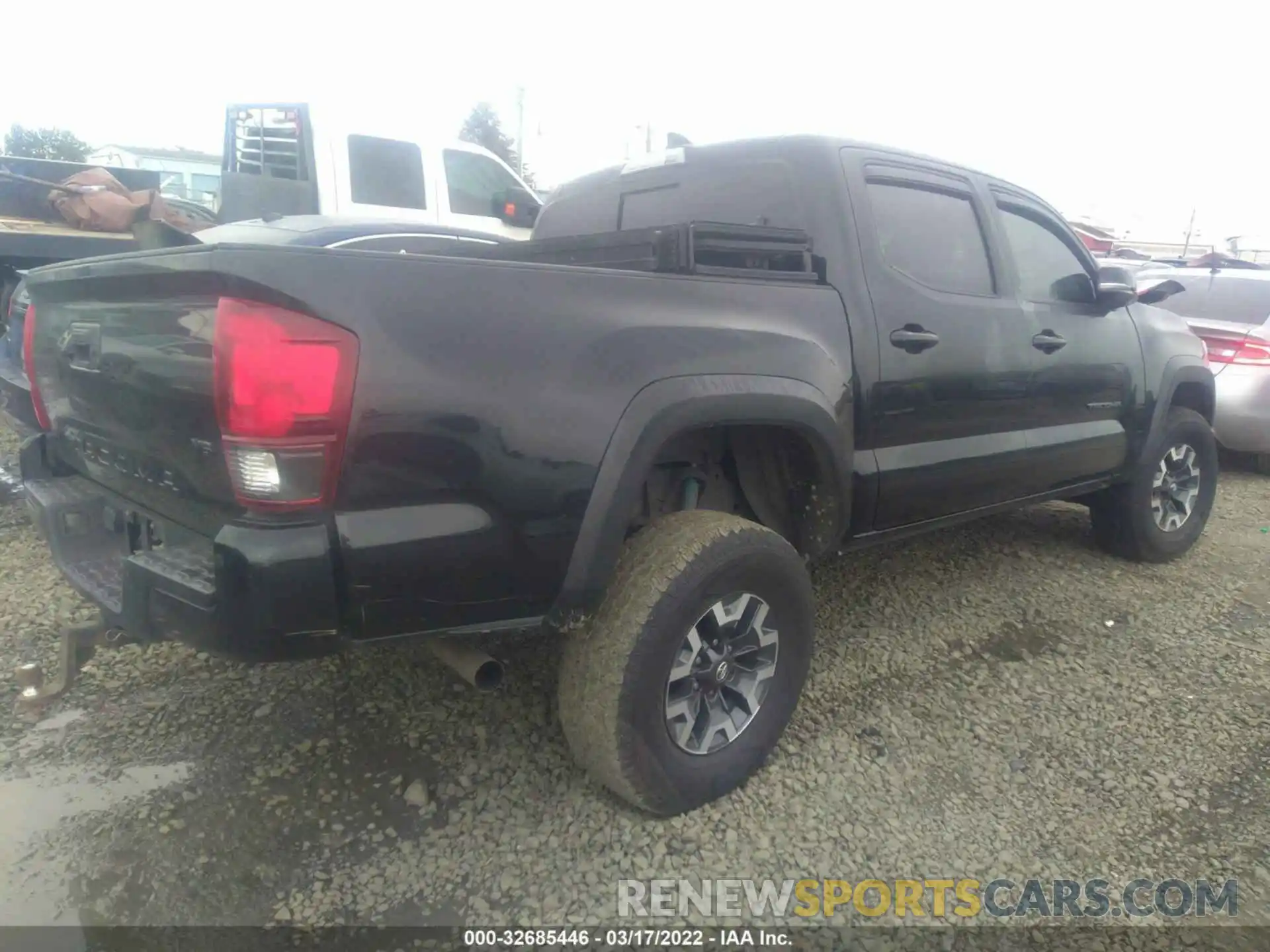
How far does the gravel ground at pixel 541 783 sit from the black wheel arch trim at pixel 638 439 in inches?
27.1

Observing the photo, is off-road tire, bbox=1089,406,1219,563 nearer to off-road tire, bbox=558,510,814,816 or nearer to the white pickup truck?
off-road tire, bbox=558,510,814,816

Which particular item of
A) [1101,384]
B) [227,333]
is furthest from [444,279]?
[1101,384]

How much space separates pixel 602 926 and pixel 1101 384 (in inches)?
125

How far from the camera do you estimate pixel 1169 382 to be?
14.3ft

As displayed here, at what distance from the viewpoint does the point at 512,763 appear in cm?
264

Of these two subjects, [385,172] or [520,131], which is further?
[520,131]

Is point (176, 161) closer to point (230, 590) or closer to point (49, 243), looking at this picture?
point (49, 243)

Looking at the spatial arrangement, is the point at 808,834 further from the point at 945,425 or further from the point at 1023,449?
the point at 1023,449

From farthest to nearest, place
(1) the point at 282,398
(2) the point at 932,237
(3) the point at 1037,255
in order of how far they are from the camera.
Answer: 1. (3) the point at 1037,255
2. (2) the point at 932,237
3. (1) the point at 282,398

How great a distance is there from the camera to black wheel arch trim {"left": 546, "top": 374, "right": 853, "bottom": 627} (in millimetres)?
2139

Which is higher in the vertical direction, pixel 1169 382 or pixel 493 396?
pixel 493 396

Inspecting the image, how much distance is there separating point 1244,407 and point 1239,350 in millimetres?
407

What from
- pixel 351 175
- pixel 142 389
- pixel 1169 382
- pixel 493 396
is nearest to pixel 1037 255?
pixel 1169 382

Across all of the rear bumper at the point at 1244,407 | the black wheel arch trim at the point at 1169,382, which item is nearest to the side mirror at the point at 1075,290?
the black wheel arch trim at the point at 1169,382
